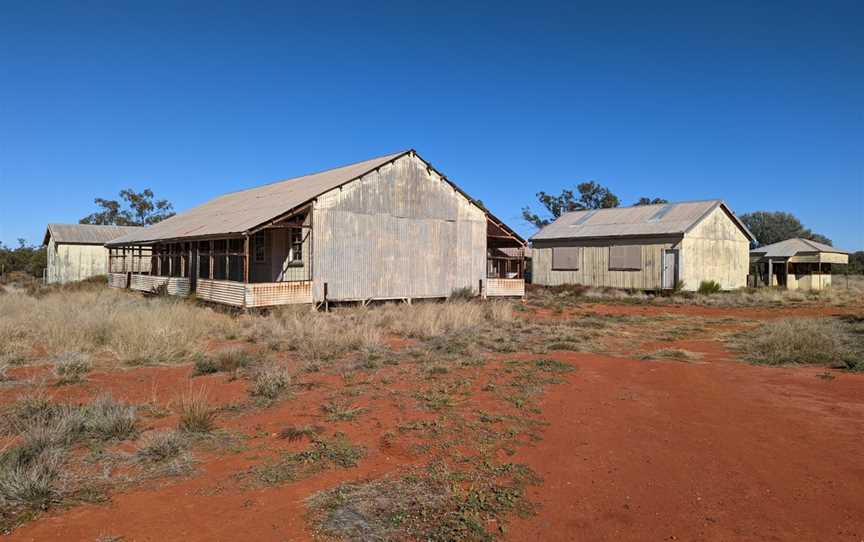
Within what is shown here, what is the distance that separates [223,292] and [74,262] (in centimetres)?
2780

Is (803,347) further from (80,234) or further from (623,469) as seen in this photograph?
(80,234)

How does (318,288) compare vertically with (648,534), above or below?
above

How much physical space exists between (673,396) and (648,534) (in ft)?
15.5

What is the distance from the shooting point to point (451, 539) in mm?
4207

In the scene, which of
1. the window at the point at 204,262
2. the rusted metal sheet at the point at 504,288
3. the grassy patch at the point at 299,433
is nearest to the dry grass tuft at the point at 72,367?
the grassy patch at the point at 299,433

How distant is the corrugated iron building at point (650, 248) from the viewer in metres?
30.7

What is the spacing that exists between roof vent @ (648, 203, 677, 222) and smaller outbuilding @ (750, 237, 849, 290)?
8.05m

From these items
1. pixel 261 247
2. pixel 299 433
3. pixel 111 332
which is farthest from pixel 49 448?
pixel 261 247

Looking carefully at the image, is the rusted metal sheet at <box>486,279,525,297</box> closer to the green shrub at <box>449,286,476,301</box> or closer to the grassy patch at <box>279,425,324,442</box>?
the green shrub at <box>449,286,476,301</box>

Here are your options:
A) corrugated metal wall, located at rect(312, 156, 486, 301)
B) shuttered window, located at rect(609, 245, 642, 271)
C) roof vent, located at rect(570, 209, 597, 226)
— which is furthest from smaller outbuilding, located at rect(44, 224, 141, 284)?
shuttered window, located at rect(609, 245, 642, 271)

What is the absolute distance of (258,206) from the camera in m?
25.0

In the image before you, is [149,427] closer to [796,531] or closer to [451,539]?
[451,539]

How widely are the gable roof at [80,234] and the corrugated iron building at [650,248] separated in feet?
97.0

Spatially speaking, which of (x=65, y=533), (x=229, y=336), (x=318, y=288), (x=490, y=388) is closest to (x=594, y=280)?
(x=318, y=288)
